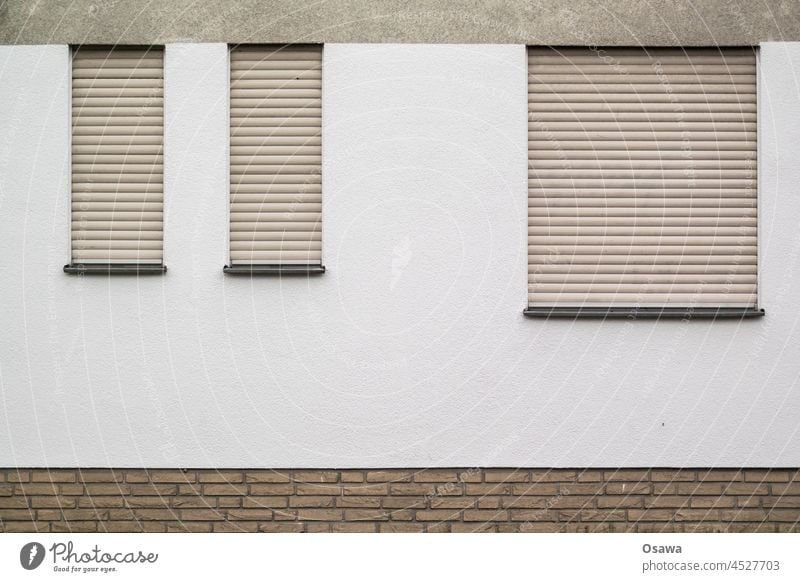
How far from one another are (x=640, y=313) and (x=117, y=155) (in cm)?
471

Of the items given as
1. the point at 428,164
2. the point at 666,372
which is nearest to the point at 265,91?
the point at 428,164

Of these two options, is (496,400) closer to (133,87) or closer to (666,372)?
(666,372)

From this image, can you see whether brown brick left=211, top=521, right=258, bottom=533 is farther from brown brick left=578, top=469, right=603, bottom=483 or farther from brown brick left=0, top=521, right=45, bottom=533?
brown brick left=578, top=469, right=603, bottom=483

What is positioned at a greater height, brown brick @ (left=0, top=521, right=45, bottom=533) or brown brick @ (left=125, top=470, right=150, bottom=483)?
brown brick @ (left=125, top=470, right=150, bottom=483)

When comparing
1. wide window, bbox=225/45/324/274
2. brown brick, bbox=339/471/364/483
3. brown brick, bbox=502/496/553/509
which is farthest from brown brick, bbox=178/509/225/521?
brown brick, bbox=502/496/553/509

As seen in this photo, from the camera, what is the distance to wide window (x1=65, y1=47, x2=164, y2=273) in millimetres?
10094

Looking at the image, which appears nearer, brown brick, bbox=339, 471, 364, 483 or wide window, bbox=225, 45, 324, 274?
brown brick, bbox=339, 471, 364, 483

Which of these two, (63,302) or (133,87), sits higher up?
(133,87)

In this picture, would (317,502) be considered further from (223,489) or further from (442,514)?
(442,514)

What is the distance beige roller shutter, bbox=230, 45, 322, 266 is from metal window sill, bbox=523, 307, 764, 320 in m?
2.05

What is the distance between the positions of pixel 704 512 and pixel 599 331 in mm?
1775

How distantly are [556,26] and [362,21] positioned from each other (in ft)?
5.47

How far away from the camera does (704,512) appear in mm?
9930

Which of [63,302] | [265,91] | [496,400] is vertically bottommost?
[496,400]
